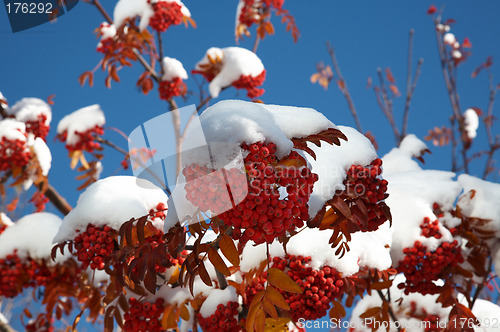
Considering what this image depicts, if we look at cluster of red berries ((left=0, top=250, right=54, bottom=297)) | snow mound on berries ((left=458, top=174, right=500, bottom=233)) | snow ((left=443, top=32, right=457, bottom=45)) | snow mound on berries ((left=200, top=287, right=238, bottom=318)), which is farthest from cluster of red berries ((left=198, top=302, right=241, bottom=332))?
snow ((left=443, top=32, right=457, bottom=45))

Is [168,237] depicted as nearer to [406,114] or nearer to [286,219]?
[286,219]

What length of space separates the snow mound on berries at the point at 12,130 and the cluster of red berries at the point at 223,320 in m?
1.67

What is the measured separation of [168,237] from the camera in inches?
39.8

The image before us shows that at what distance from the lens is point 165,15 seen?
2.98 metres

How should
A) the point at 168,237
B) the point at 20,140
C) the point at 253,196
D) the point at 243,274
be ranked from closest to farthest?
1. the point at 253,196
2. the point at 168,237
3. the point at 243,274
4. the point at 20,140

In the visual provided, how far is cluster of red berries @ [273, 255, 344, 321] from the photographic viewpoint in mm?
1283

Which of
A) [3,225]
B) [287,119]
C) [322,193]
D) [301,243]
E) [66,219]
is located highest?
[287,119]

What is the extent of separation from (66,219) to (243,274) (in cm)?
64

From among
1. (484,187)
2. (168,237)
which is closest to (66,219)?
(168,237)

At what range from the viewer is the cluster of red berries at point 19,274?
1881 mm

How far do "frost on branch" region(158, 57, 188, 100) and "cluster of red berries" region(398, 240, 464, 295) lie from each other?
7.38 ft

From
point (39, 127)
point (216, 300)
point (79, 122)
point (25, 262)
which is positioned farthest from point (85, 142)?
point (216, 300)

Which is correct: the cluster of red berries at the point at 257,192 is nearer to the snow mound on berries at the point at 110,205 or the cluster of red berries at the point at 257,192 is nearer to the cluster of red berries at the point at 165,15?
the snow mound on berries at the point at 110,205

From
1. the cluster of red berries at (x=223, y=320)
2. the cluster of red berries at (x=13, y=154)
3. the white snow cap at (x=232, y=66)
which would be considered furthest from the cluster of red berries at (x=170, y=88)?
the cluster of red berries at (x=223, y=320)
